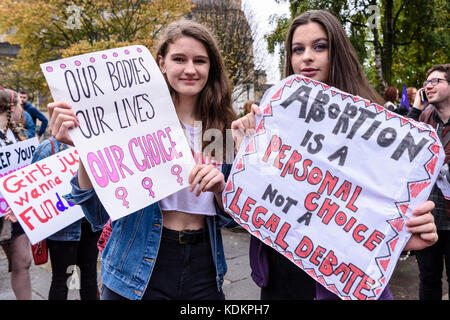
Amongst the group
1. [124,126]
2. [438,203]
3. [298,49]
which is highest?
[298,49]

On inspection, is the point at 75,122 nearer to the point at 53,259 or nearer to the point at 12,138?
the point at 53,259

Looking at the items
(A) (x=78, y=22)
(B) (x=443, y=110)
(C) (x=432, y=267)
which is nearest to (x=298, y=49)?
(B) (x=443, y=110)

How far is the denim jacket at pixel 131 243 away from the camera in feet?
5.43

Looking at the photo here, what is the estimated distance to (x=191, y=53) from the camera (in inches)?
69.0

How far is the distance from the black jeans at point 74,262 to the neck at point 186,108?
167 cm

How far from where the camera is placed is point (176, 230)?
171 cm

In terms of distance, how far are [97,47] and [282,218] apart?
12.6 metres

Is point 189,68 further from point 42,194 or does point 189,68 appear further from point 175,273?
point 42,194

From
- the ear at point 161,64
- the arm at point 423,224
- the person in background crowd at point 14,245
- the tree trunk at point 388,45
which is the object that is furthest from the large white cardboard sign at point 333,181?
the tree trunk at point 388,45

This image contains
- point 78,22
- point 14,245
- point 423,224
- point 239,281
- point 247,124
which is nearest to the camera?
point 423,224

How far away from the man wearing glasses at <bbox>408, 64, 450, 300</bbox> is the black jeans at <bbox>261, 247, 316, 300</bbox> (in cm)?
181

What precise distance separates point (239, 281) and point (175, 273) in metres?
2.93

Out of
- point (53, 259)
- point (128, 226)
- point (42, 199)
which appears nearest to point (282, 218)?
point (128, 226)

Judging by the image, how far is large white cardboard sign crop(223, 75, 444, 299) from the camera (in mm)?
1355
